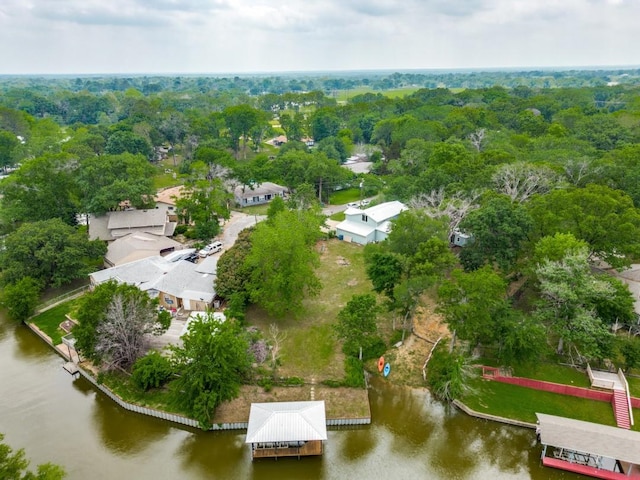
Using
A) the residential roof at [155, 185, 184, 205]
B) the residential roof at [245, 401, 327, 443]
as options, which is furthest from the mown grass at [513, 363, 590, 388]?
the residential roof at [155, 185, 184, 205]

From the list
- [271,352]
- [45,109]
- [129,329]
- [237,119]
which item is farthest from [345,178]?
[45,109]

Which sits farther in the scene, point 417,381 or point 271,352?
point 271,352

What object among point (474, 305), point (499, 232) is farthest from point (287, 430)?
point (499, 232)

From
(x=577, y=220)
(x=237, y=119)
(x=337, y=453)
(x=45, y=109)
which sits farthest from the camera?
(x=45, y=109)

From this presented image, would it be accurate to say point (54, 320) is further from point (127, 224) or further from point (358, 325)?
point (358, 325)

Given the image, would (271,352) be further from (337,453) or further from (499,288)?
(499,288)

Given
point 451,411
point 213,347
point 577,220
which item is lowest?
point 451,411
